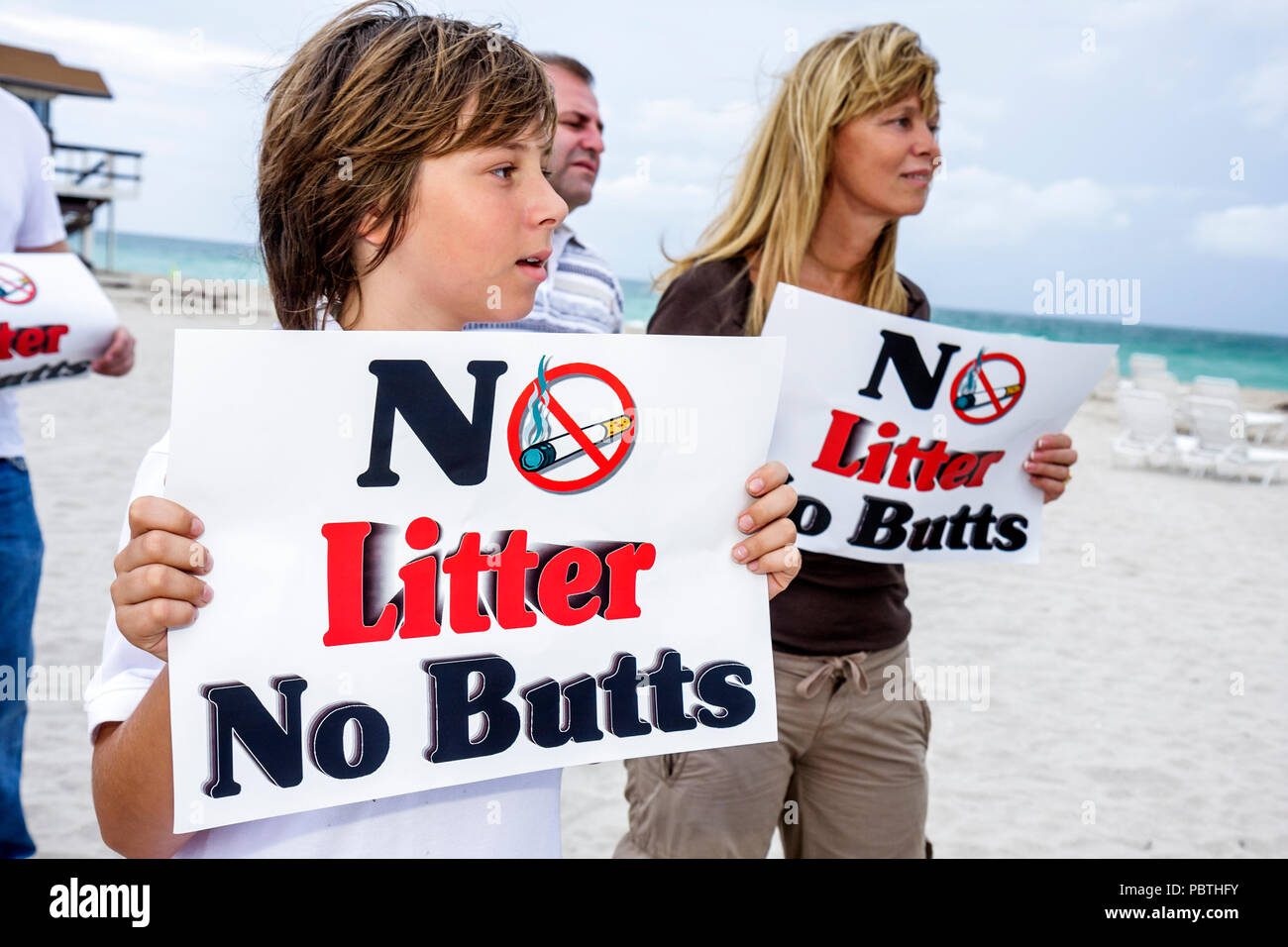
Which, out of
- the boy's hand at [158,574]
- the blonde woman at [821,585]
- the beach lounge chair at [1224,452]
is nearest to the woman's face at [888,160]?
the blonde woman at [821,585]

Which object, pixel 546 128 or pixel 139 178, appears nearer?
pixel 546 128

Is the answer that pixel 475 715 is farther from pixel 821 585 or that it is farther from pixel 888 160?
pixel 888 160

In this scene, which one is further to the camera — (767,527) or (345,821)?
(767,527)

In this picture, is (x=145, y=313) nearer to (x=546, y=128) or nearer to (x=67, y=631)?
(x=67, y=631)

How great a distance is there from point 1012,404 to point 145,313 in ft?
86.0

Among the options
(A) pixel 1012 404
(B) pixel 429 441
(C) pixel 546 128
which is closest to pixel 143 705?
(B) pixel 429 441

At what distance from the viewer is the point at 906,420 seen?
2.13 m

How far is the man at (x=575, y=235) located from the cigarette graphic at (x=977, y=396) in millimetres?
1129

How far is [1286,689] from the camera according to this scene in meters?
6.31

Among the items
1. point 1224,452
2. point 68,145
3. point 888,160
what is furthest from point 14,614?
point 68,145

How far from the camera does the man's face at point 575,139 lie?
317cm

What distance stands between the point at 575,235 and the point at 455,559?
6.59 feet

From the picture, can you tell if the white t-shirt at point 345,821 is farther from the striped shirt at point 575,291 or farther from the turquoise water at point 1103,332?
the turquoise water at point 1103,332

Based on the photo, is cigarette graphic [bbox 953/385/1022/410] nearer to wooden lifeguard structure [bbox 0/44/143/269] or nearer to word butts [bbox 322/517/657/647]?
word butts [bbox 322/517/657/647]
